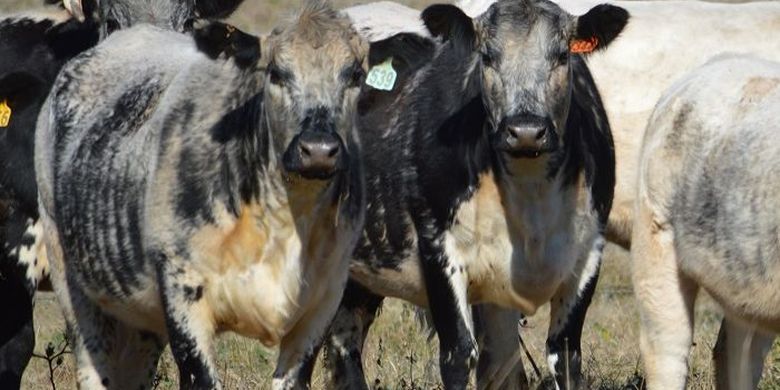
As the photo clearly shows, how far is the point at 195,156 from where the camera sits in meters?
8.24

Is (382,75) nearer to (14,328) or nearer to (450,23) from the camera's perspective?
(450,23)

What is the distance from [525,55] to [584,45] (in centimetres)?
58

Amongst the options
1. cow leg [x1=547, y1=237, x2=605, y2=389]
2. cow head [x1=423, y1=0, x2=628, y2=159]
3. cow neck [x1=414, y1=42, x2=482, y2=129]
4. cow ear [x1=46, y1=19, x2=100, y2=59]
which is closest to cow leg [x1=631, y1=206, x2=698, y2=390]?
cow leg [x1=547, y1=237, x2=605, y2=389]

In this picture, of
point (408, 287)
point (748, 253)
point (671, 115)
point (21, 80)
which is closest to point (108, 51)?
point (21, 80)

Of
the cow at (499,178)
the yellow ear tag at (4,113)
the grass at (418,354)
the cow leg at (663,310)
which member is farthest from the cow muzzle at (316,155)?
the yellow ear tag at (4,113)

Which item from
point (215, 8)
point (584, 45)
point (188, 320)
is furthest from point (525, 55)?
point (215, 8)

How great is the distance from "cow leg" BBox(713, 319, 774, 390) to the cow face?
217 centimetres

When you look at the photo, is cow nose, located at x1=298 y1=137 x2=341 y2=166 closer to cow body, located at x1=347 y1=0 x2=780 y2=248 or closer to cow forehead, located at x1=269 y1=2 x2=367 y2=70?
cow forehead, located at x1=269 y1=2 x2=367 y2=70

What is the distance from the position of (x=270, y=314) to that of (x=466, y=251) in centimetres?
148

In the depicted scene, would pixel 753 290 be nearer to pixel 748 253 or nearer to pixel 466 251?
pixel 748 253

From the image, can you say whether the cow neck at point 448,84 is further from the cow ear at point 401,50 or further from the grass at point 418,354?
the grass at point 418,354

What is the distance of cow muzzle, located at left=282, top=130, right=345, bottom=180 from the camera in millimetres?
7539

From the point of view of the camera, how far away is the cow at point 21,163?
407 inches

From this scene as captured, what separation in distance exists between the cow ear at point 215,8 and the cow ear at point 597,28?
272 centimetres
